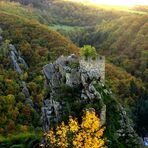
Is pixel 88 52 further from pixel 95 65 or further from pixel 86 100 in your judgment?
pixel 86 100

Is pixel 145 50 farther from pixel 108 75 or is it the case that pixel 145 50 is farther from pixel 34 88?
Result: pixel 34 88

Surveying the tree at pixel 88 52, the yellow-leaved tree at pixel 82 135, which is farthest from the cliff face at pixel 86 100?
the yellow-leaved tree at pixel 82 135

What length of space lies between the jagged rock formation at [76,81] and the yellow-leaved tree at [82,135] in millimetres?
4961

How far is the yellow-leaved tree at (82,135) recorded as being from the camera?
46.6 m

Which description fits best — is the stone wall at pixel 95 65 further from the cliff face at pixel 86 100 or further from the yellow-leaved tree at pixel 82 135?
the yellow-leaved tree at pixel 82 135

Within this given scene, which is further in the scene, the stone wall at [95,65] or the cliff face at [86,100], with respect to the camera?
the stone wall at [95,65]

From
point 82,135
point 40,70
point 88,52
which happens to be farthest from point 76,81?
point 40,70

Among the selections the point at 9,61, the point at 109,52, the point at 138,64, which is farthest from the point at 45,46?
the point at 109,52

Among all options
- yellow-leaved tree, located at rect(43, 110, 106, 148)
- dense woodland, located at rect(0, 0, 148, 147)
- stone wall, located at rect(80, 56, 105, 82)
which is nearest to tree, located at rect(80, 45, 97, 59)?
stone wall, located at rect(80, 56, 105, 82)

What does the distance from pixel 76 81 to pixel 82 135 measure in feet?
35.0

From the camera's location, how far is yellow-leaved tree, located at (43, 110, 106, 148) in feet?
153

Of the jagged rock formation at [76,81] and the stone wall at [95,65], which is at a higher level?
the stone wall at [95,65]

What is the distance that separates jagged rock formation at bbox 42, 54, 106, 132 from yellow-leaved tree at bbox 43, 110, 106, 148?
16.3 ft

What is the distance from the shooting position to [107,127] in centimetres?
5422
